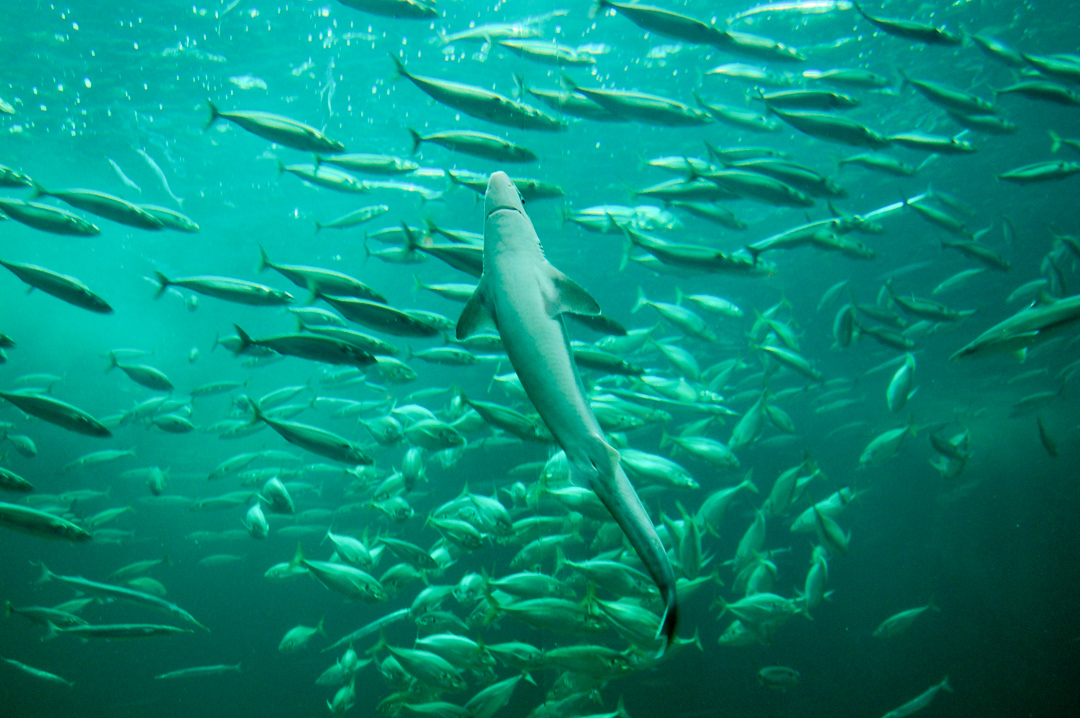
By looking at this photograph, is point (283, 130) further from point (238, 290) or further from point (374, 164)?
point (238, 290)

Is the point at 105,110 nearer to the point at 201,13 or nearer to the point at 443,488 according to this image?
the point at 201,13

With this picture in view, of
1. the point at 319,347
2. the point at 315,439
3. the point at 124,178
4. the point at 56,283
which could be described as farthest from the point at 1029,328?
the point at 124,178

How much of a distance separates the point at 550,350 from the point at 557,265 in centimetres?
1655

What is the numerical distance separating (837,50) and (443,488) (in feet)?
48.1

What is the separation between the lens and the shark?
112cm

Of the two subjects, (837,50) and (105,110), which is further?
(105,110)

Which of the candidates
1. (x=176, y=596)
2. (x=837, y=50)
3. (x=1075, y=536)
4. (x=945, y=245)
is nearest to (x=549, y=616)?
(x=945, y=245)

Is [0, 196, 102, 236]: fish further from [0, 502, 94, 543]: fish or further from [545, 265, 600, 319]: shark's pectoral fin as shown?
[545, 265, 600, 319]: shark's pectoral fin

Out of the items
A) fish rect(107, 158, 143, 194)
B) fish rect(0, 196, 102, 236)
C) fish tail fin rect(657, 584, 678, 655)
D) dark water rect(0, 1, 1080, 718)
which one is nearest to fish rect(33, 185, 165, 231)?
Result: fish rect(0, 196, 102, 236)

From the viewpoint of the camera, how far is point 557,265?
57.3 ft

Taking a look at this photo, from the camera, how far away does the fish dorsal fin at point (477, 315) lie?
136cm

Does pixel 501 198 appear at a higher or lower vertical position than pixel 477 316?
higher

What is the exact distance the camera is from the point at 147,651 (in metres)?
15.2

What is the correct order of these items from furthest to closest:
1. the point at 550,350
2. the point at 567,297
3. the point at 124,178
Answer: the point at 124,178 < the point at 567,297 < the point at 550,350
